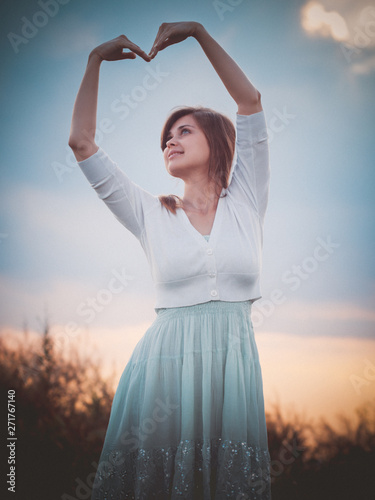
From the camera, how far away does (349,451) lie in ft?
8.56

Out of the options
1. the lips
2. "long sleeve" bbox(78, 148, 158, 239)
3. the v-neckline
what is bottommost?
the v-neckline

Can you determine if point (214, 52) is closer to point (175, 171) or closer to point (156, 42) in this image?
point (156, 42)

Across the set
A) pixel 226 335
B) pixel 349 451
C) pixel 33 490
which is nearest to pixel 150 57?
pixel 226 335

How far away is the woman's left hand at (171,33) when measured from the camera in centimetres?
158

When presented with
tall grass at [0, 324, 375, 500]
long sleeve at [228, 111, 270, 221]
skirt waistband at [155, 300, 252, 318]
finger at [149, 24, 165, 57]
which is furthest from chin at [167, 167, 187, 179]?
tall grass at [0, 324, 375, 500]

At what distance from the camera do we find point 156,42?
159cm

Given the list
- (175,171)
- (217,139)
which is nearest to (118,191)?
(175,171)

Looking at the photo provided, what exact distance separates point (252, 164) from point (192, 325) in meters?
0.81

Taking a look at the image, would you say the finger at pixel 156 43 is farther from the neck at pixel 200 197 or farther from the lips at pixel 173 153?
the neck at pixel 200 197

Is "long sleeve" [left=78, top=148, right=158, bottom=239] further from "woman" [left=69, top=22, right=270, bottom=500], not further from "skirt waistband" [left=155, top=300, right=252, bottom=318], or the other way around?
"skirt waistband" [left=155, top=300, right=252, bottom=318]

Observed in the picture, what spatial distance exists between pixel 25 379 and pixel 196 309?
6.15 feet

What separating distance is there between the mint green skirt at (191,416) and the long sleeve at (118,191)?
46 centimetres

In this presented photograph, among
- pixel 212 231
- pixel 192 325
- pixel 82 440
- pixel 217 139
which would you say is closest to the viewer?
pixel 192 325

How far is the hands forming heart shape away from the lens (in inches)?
62.3
